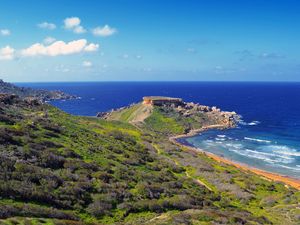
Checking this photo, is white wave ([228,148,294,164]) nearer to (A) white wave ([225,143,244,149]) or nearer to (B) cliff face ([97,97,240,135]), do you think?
(A) white wave ([225,143,244,149])

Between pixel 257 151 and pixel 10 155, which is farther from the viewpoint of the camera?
pixel 257 151

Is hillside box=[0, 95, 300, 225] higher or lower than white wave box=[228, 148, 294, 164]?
higher

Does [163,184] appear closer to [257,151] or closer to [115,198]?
[115,198]

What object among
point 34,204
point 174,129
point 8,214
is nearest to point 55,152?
point 34,204

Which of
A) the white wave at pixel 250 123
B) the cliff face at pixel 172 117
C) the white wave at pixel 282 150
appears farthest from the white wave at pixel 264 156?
the white wave at pixel 250 123

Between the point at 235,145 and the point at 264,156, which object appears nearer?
the point at 264,156

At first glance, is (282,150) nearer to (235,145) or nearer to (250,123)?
(235,145)

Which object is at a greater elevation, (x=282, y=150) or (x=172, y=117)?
(x=172, y=117)

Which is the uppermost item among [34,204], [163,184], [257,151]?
[34,204]

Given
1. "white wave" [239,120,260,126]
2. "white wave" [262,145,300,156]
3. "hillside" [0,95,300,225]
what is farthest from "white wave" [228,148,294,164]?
"white wave" [239,120,260,126]

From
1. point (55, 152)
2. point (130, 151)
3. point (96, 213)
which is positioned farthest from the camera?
point (130, 151)

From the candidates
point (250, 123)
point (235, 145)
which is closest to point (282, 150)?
point (235, 145)
